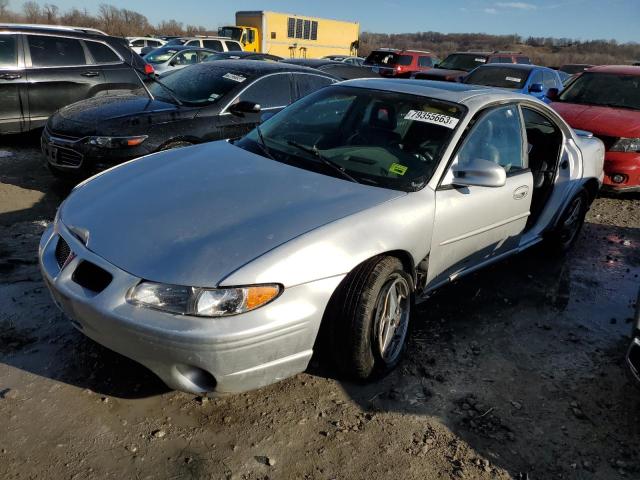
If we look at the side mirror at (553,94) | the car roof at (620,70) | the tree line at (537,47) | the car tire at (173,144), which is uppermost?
the car roof at (620,70)

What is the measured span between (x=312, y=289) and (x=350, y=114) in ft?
5.66

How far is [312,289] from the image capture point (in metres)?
2.41

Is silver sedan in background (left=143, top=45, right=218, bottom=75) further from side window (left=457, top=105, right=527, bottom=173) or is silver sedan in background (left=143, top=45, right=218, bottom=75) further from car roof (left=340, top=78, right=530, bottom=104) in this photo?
side window (left=457, top=105, right=527, bottom=173)

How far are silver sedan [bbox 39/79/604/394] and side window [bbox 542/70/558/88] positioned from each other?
8.00 m

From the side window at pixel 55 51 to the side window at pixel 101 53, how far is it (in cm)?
13

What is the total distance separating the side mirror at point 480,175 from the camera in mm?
3063

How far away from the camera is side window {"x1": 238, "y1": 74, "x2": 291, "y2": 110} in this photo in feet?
19.4

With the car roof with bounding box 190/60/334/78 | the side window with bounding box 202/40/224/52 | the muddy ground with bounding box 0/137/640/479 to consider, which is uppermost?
the car roof with bounding box 190/60/334/78

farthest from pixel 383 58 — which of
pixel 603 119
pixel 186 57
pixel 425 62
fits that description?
pixel 603 119

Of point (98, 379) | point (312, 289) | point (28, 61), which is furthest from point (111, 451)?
point (28, 61)

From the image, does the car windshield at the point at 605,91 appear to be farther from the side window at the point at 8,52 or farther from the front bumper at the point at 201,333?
the side window at the point at 8,52

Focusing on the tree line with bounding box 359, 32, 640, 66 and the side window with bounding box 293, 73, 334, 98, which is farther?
the tree line with bounding box 359, 32, 640, 66

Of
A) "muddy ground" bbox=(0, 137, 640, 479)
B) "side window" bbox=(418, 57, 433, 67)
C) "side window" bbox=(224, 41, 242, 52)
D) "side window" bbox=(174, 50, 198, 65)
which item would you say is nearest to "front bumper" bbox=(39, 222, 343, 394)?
"muddy ground" bbox=(0, 137, 640, 479)

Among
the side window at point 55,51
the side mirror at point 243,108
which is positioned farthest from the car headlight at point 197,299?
the side window at point 55,51
